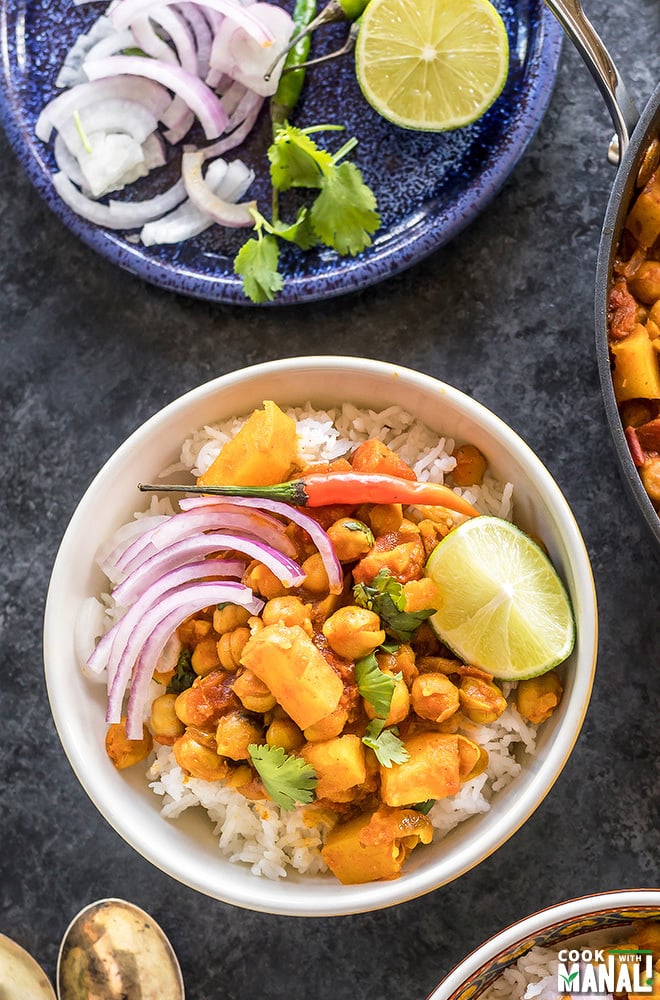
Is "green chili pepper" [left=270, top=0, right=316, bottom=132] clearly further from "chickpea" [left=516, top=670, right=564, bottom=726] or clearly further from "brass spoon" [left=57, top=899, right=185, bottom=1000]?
"brass spoon" [left=57, top=899, right=185, bottom=1000]

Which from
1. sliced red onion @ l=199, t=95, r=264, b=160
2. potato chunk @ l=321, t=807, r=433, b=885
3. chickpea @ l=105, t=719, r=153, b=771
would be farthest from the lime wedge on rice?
sliced red onion @ l=199, t=95, r=264, b=160

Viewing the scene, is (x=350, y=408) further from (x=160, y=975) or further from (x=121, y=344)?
(x=160, y=975)

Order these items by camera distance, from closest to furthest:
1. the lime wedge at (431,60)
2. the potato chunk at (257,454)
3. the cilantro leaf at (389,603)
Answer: the cilantro leaf at (389,603) → the potato chunk at (257,454) → the lime wedge at (431,60)

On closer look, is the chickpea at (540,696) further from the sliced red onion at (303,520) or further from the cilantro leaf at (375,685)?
the sliced red onion at (303,520)

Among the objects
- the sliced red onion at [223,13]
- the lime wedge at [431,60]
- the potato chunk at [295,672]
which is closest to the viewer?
the potato chunk at [295,672]

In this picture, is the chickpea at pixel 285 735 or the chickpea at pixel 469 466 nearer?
the chickpea at pixel 285 735

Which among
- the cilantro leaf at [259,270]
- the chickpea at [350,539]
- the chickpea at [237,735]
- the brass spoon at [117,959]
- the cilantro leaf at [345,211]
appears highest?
the cilantro leaf at [345,211]

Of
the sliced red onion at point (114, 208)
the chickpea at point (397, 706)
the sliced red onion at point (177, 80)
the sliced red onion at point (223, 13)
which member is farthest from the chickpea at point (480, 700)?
the sliced red onion at point (223, 13)

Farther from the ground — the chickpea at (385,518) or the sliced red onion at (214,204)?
the sliced red onion at (214,204)
